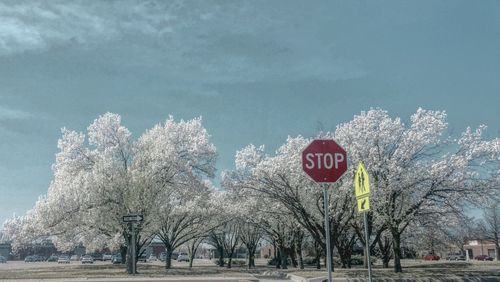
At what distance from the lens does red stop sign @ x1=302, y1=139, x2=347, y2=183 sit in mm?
10727

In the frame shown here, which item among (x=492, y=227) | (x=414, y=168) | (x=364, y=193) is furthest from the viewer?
(x=492, y=227)

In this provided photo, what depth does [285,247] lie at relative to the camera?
157ft

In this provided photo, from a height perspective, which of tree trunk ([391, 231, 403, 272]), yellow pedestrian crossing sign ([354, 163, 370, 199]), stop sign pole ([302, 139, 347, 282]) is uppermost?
stop sign pole ([302, 139, 347, 282])

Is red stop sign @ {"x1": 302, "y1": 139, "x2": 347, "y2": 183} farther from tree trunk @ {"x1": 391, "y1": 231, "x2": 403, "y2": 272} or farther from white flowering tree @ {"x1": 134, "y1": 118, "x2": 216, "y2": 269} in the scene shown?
white flowering tree @ {"x1": 134, "y1": 118, "x2": 216, "y2": 269}

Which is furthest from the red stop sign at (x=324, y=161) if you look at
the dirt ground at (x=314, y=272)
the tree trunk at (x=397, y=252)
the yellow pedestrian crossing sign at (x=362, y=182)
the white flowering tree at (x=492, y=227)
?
the white flowering tree at (x=492, y=227)

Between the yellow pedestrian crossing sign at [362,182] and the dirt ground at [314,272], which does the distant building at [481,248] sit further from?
the yellow pedestrian crossing sign at [362,182]

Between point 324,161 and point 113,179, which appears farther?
point 113,179

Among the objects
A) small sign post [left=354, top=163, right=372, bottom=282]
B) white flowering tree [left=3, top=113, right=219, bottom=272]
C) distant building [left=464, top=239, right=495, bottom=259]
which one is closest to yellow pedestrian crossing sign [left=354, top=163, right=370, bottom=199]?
small sign post [left=354, top=163, right=372, bottom=282]

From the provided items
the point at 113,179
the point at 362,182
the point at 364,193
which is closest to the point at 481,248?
the point at 113,179

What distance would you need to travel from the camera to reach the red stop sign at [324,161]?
10.7 m

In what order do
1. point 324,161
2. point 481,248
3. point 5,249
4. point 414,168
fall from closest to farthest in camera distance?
1. point 324,161
2. point 414,168
3. point 481,248
4. point 5,249

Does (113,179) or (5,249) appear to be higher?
(113,179)

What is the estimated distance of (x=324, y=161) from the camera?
10.9 m

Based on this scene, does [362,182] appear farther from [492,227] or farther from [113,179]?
[492,227]
